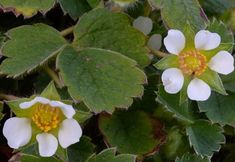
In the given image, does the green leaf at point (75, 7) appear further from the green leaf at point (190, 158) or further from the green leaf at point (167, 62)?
the green leaf at point (190, 158)

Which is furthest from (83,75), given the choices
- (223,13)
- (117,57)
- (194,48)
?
(223,13)

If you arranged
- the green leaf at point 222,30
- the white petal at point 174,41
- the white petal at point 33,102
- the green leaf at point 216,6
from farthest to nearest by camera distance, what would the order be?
the green leaf at point 216,6 < the green leaf at point 222,30 < the white petal at point 174,41 < the white petal at point 33,102

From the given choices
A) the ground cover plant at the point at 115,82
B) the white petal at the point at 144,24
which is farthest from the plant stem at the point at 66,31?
the white petal at the point at 144,24

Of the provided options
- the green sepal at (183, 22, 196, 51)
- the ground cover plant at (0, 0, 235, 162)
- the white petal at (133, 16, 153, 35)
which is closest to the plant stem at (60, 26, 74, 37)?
the ground cover plant at (0, 0, 235, 162)

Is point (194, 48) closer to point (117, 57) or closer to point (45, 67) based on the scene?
point (117, 57)

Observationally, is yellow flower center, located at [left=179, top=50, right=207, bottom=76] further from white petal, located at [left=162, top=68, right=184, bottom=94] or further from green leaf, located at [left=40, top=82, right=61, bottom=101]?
green leaf, located at [left=40, top=82, right=61, bottom=101]
